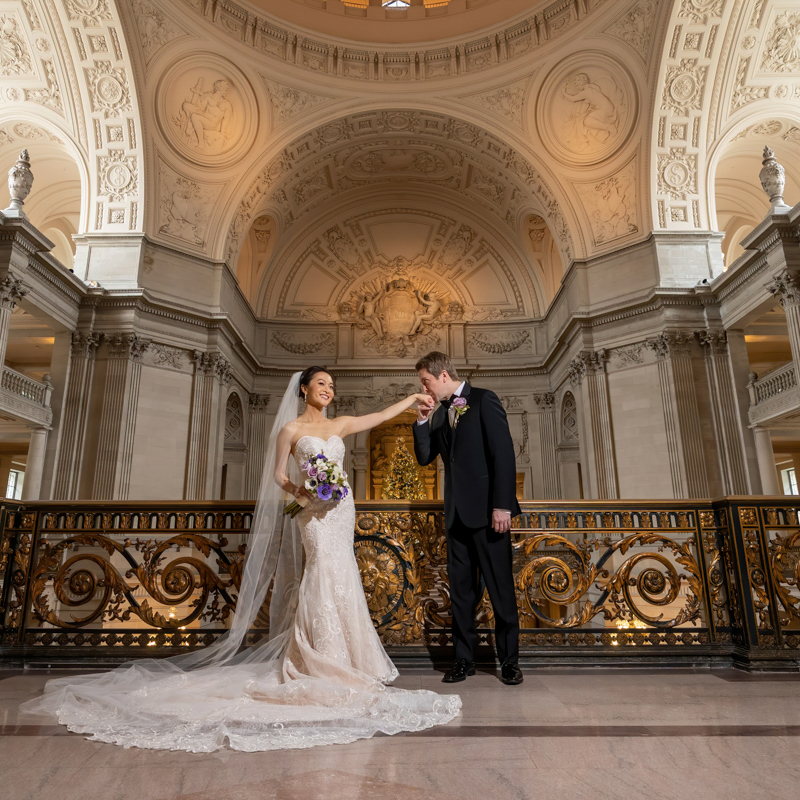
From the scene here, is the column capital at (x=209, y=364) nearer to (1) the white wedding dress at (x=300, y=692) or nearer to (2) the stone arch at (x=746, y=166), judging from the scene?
(1) the white wedding dress at (x=300, y=692)

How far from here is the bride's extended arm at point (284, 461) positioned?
3908 millimetres

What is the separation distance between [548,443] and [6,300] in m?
15.2

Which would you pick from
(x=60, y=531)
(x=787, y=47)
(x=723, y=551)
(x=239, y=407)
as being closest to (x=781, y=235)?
(x=787, y=47)

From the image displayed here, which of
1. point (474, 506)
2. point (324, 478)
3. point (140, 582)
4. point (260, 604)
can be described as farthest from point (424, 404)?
point (140, 582)

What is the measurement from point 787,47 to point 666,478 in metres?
10.6

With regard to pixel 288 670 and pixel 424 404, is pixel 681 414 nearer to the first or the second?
pixel 424 404

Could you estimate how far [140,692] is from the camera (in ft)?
10.5

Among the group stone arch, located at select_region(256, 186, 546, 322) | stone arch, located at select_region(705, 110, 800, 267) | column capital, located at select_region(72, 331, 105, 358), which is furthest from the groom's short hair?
stone arch, located at select_region(256, 186, 546, 322)

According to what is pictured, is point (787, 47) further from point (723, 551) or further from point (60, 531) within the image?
point (60, 531)

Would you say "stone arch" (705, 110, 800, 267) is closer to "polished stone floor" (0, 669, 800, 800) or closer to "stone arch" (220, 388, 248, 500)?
"stone arch" (220, 388, 248, 500)

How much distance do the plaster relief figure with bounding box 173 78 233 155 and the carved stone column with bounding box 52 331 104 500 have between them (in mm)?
6054

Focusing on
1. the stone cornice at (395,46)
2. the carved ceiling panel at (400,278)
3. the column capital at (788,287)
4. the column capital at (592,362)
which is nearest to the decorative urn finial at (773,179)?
the column capital at (788,287)

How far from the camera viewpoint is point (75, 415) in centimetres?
1370

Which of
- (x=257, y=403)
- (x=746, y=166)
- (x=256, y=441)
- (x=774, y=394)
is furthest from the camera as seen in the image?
(x=257, y=403)
